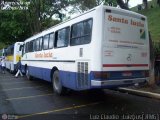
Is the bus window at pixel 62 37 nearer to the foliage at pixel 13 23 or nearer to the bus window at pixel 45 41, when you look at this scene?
the bus window at pixel 45 41

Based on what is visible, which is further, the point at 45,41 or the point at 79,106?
the point at 45,41

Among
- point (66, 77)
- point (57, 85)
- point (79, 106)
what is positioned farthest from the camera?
point (57, 85)

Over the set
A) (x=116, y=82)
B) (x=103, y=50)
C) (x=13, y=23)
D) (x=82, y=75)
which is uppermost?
(x=13, y=23)

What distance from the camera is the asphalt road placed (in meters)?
8.76

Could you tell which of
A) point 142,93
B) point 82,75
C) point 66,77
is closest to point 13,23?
point 66,77

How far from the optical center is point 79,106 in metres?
10.3

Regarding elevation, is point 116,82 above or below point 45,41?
below

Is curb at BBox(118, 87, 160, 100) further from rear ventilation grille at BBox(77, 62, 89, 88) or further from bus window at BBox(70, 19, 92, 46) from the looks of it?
bus window at BBox(70, 19, 92, 46)

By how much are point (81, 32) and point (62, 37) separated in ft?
6.57

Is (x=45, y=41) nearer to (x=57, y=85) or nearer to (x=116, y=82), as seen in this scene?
(x=57, y=85)

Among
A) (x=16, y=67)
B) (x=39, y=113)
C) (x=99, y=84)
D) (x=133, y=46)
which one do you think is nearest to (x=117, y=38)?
(x=133, y=46)

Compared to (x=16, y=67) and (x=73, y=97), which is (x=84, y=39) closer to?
(x=73, y=97)

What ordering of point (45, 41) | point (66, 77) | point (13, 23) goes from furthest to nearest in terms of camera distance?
1. point (13, 23)
2. point (45, 41)
3. point (66, 77)

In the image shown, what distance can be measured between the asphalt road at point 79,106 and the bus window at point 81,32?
2.21 meters
